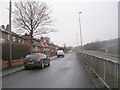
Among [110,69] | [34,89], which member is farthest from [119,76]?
[34,89]

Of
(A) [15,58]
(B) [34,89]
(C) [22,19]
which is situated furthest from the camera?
(C) [22,19]

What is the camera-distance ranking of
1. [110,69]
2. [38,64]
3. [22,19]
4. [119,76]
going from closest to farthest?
[119,76] → [110,69] → [38,64] → [22,19]

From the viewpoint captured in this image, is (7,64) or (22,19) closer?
(7,64)

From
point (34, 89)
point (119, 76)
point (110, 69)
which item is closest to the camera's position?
point (119, 76)

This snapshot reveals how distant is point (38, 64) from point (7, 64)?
11.3 ft

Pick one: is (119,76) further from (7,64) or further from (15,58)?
(15,58)

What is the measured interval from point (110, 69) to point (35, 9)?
109 ft

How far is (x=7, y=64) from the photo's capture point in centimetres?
2067

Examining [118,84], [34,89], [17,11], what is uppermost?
[17,11]

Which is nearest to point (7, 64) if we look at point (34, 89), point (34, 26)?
point (34, 89)

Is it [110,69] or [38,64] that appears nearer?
[110,69]

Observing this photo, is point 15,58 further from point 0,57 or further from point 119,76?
point 119,76

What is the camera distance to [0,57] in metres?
19.7

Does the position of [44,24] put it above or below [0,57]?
above
